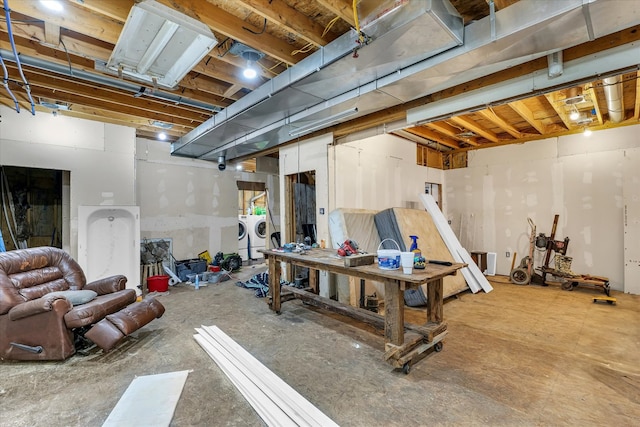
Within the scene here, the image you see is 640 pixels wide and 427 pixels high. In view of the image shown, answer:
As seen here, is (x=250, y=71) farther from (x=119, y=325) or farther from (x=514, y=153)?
(x=514, y=153)

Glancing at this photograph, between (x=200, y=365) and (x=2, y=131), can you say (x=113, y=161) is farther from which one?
(x=200, y=365)

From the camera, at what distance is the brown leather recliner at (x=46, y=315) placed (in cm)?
255

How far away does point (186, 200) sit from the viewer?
6.40 meters

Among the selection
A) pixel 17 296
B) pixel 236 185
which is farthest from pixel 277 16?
pixel 236 185

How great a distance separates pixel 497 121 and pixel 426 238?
230 cm

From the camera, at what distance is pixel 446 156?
7.28 m

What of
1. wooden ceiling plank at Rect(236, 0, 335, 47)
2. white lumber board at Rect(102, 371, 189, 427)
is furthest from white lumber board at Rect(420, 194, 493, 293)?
white lumber board at Rect(102, 371, 189, 427)

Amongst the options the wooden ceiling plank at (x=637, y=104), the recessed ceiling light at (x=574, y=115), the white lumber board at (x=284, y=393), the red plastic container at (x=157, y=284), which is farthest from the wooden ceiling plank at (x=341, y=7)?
the red plastic container at (x=157, y=284)

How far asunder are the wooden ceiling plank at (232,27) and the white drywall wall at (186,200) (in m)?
4.34

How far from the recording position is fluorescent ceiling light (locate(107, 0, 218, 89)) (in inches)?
83.4

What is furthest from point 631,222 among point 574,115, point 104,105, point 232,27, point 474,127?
point 104,105

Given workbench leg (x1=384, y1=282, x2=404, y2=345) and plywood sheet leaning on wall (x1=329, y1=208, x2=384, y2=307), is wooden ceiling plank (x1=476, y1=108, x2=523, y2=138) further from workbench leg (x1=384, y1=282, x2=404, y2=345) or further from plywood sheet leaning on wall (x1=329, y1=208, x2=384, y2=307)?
workbench leg (x1=384, y1=282, x2=404, y2=345)

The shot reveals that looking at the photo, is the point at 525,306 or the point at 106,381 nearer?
the point at 106,381

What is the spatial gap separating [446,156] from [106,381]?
7588 mm
